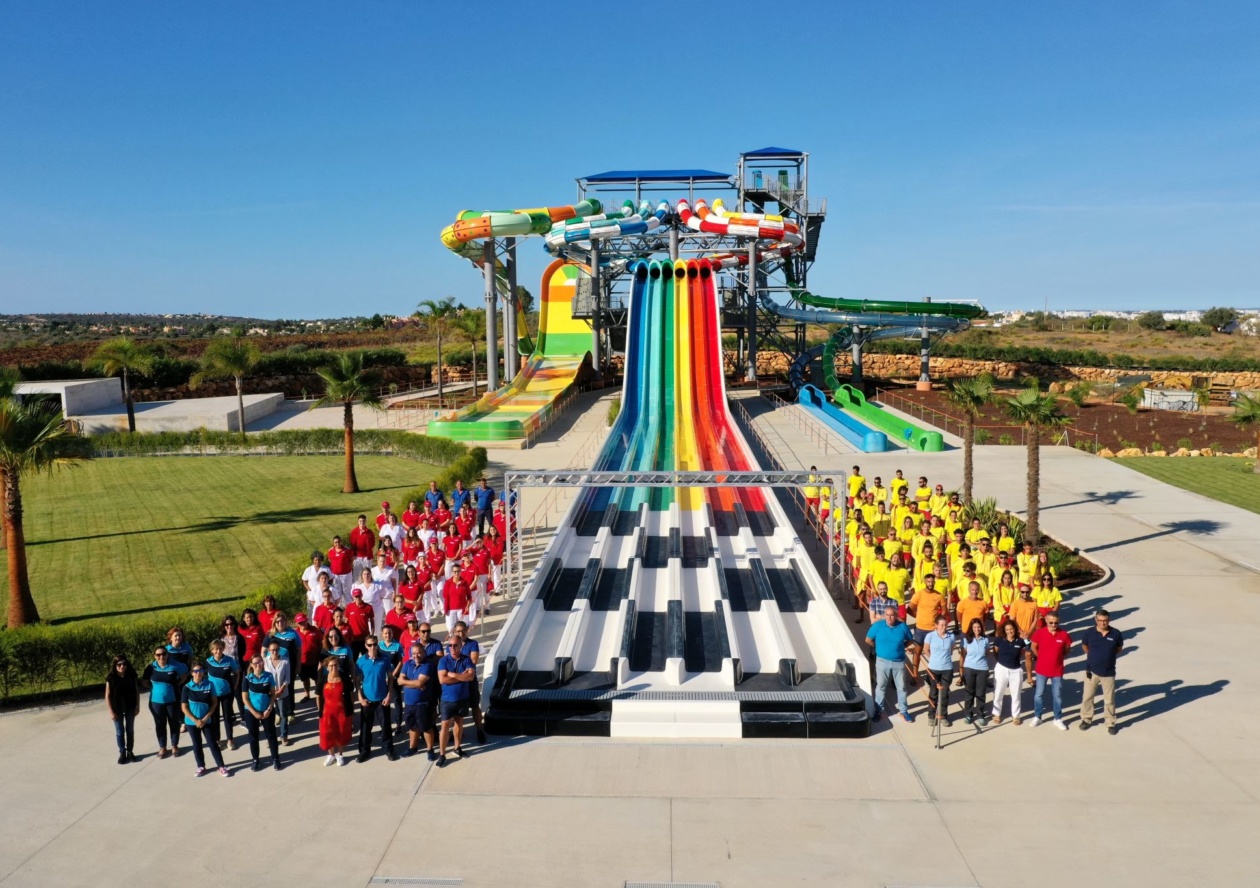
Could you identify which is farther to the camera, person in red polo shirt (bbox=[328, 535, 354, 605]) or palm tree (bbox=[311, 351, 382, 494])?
palm tree (bbox=[311, 351, 382, 494])

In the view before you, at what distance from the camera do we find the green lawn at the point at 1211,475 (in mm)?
22484

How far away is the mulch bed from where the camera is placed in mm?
30484

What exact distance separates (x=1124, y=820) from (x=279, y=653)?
845cm

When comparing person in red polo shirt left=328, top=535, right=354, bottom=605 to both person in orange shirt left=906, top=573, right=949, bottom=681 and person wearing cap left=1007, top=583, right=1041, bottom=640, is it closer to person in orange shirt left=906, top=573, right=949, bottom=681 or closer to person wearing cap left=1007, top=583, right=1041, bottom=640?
person in orange shirt left=906, top=573, right=949, bottom=681

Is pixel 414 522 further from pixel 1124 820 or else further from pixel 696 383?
pixel 696 383

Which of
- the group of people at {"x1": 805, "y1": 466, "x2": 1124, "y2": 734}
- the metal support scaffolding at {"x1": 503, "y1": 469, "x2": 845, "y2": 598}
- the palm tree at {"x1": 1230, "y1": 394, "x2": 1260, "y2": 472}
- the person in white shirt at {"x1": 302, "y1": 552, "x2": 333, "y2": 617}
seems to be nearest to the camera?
the group of people at {"x1": 805, "y1": 466, "x2": 1124, "y2": 734}

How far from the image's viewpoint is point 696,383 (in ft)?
117

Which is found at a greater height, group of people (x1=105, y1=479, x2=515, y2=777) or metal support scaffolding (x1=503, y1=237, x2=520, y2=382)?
metal support scaffolding (x1=503, y1=237, x2=520, y2=382)

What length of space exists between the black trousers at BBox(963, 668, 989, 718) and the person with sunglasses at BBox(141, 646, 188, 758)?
8.53m

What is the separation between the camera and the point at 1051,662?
980cm

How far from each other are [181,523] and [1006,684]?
60.6 feet

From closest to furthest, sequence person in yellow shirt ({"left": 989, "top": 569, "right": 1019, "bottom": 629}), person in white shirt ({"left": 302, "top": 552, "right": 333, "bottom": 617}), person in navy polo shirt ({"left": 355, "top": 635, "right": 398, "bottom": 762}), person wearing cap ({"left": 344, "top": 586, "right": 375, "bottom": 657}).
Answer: person in navy polo shirt ({"left": 355, "top": 635, "right": 398, "bottom": 762})
person wearing cap ({"left": 344, "top": 586, "right": 375, "bottom": 657})
person in yellow shirt ({"left": 989, "top": 569, "right": 1019, "bottom": 629})
person in white shirt ({"left": 302, "top": 552, "right": 333, "bottom": 617})

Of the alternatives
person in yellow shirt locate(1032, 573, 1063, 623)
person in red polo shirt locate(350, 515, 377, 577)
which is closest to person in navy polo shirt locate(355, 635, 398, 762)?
person in red polo shirt locate(350, 515, 377, 577)

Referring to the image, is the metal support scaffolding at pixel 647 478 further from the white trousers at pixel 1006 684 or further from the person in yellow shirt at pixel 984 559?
the white trousers at pixel 1006 684
